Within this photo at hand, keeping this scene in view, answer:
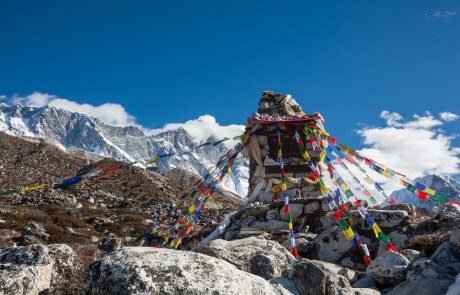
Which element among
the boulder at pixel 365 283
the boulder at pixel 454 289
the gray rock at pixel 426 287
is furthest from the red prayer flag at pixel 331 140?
the boulder at pixel 454 289

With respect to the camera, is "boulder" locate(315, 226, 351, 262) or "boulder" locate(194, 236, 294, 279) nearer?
"boulder" locate(194, 236, 294, 279)

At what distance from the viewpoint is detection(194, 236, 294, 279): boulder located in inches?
289

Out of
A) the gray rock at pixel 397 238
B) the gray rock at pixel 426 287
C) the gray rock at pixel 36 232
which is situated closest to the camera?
the gray rock at pixel 426 287

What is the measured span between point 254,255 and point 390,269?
2.47 meters

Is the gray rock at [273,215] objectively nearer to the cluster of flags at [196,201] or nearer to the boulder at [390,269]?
the cluster of flags at [196,201]

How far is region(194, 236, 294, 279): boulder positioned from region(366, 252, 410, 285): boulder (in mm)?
1524

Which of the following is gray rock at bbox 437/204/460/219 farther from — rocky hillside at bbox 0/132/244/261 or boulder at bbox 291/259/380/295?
rocky hillside at bbox 0/132/244/261

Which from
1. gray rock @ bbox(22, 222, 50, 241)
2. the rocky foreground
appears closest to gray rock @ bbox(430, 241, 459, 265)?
the rocky foreground

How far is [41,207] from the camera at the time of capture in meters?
41.7

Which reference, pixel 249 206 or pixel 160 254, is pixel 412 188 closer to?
pixel 249 206

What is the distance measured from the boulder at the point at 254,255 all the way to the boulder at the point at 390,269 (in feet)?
5.00

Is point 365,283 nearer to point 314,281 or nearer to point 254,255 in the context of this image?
point 314,281

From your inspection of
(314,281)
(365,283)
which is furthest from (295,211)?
(314,281)

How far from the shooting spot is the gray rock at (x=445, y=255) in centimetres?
754
